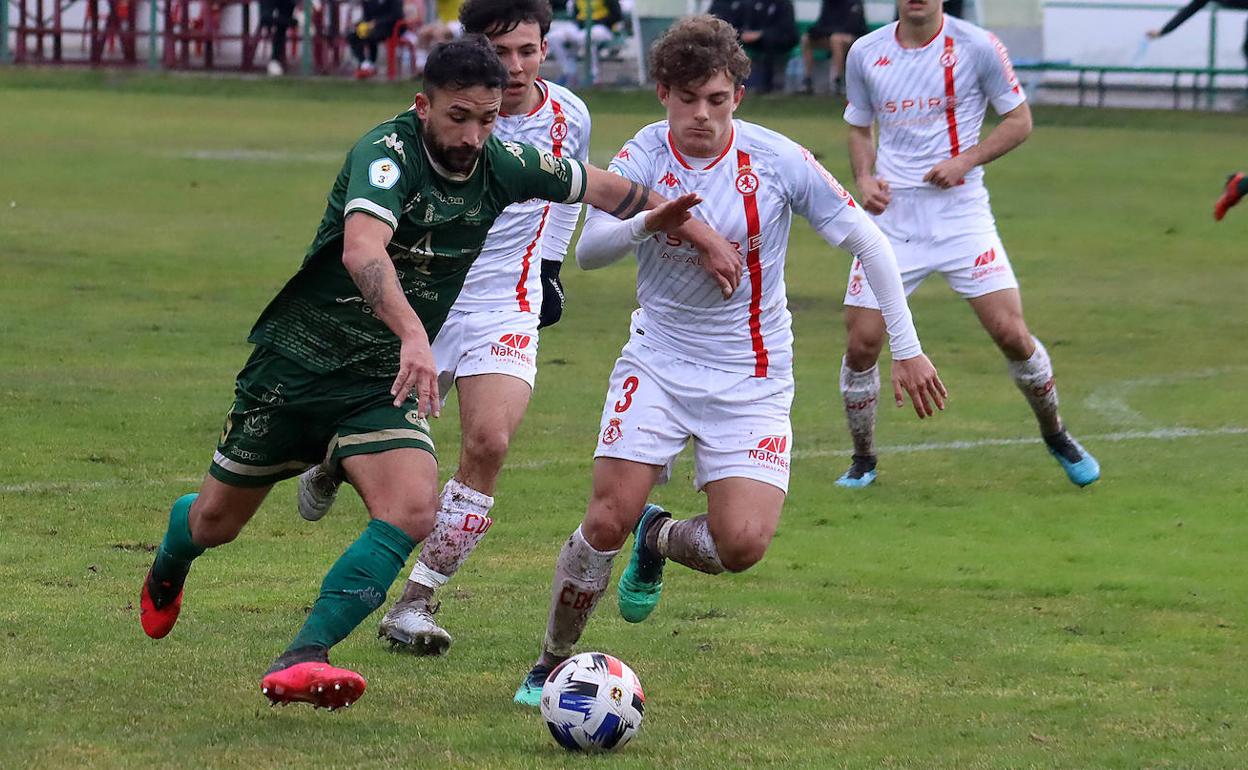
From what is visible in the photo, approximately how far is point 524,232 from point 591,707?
8.19ft

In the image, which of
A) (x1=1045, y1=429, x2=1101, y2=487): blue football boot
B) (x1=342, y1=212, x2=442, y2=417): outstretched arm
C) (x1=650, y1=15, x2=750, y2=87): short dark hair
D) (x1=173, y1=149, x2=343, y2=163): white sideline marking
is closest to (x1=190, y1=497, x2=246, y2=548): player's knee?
(x1=342, y1=212, x2=442, y2=417): outstretched arm

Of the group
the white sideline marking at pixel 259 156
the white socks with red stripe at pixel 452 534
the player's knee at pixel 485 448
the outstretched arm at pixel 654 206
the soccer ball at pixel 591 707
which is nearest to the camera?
the soccer ball at pixel 591 707

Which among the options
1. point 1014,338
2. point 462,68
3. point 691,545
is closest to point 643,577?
point 691,545

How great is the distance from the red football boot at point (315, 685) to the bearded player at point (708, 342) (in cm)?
94

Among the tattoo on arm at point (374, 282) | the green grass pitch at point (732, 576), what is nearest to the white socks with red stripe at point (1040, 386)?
the green grass pitch at point (732, 576)

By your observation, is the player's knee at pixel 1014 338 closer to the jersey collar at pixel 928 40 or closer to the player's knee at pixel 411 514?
the jersey collar at pixel 928 40

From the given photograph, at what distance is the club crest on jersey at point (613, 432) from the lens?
244 inches

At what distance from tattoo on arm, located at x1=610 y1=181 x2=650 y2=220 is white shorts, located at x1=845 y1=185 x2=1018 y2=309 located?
135 inches

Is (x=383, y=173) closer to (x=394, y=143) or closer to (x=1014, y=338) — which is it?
(x=394, y=143)

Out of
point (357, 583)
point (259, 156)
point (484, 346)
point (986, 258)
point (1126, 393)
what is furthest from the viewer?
point (259, 156)

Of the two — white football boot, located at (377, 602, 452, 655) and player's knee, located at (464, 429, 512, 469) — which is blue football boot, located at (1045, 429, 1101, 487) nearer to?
player's knee, located at (464, 429, 512, 469)

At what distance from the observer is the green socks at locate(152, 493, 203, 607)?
623cm

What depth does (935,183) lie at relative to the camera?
9625 mm

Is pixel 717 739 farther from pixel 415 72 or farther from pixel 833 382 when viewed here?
pixel 415 72
